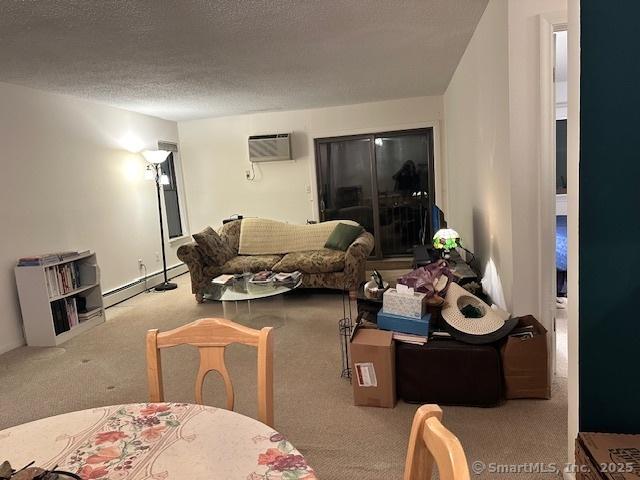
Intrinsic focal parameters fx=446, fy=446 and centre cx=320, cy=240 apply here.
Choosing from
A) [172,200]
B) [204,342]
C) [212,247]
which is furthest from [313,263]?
[204,342]

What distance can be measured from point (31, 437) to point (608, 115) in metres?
1.93

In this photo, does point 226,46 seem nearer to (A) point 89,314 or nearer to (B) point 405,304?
(B) point 405,304

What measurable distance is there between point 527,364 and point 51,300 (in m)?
3.80

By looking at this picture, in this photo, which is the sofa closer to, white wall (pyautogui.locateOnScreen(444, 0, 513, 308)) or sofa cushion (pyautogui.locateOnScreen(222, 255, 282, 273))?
sofa cushion (pyautogui.locateOnScreen(222, 255, 282, 273))

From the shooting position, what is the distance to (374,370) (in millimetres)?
2424

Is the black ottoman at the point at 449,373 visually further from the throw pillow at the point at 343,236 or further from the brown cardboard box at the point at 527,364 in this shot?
the throw pillow at the point at 343,236

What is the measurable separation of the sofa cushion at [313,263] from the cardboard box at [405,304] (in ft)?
6.82

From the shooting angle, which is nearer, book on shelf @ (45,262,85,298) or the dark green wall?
the dark green wall

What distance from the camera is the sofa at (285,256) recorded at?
470 centimetres

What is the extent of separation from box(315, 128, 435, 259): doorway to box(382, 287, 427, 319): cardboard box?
4.16 m

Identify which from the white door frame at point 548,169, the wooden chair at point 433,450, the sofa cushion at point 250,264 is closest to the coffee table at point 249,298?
the sofa cushion at point 250,264

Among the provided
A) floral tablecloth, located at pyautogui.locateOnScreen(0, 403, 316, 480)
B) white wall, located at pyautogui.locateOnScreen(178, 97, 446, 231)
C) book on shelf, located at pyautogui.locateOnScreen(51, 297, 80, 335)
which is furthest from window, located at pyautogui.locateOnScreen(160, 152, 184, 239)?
floral tablecloth, located at pyautogui.locateOnScreen(0, 403, 316, 480)

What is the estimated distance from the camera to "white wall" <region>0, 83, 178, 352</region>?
3.95 m

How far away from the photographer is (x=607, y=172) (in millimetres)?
1515
